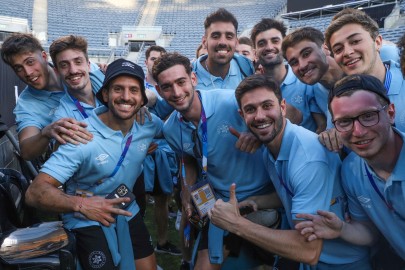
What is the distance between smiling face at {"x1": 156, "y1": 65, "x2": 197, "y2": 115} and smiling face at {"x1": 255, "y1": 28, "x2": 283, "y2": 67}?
45.2 inches

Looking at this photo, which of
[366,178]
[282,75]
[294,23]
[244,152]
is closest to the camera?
[366,178]

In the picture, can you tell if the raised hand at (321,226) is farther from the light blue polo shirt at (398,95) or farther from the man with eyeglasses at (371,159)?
the light blue polo shirt at (398,95)

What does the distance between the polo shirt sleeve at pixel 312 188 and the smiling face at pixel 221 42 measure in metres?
1.69

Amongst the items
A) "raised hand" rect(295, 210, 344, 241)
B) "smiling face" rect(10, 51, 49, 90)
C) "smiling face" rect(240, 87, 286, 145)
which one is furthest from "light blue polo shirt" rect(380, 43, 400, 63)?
"smiling face" rect(10, 51, 49, 90)

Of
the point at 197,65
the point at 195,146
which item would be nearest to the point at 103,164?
the point at 195,146

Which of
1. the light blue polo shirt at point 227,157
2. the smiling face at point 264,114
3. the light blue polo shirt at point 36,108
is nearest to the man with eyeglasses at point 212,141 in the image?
the light blue polo shirt at point 227,157

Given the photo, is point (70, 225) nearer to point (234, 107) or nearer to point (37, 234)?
point (37, 234)

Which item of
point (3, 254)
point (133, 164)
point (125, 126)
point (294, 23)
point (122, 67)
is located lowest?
point (3, 254)

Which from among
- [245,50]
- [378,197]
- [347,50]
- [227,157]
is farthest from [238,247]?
[245,50]

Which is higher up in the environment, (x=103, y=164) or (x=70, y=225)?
(x=103, y=164)

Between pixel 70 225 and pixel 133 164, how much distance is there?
0.59 meters

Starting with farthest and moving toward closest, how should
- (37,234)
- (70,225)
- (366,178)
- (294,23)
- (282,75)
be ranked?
(294,23) < (282,75) < (70,225) < (37,234) < (366,178)

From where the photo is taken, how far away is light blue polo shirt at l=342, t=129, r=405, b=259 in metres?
1.78

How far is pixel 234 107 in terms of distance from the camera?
2.73m
